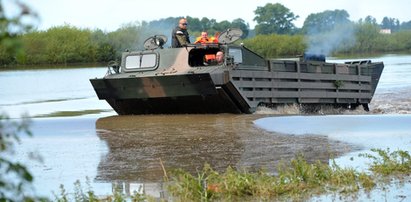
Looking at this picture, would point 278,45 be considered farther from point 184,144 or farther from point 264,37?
point 184,144

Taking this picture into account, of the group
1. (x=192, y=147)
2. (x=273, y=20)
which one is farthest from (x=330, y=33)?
(x=273, y=20)

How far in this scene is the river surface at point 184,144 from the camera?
27.3 feet

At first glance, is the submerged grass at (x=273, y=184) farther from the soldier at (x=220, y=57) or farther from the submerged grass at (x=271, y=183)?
the soldier at (x=220, y=57)

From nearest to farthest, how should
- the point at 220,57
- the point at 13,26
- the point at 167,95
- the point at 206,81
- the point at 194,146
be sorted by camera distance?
the point at 13,26 < the point at 194,146 < the point at 206,81 < the point at 167,95 < the point at 220,57

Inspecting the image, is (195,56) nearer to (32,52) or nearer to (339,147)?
(339,147)

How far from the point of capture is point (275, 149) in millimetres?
9961

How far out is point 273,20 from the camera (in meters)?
41.6

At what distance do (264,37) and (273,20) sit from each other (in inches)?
37.6

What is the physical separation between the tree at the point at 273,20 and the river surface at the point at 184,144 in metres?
22.9

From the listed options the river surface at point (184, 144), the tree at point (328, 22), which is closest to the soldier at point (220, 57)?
the river surface at point (184, 144)

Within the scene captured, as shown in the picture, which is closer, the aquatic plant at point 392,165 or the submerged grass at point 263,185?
the submerged grass at point 263,185

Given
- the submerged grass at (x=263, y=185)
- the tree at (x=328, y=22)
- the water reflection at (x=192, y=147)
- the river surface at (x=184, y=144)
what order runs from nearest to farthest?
the submerged grass at (x=263, y=185) < the river surface at (x=184, y=144) < the water reflection at (x=192, y=147) < the tree at (x=328, y=22)

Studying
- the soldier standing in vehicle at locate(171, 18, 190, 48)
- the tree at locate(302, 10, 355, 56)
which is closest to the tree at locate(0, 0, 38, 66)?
the soldier standing in vehicle at locate(171, 18, 190, 48)

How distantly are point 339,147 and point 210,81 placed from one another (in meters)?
4.49
